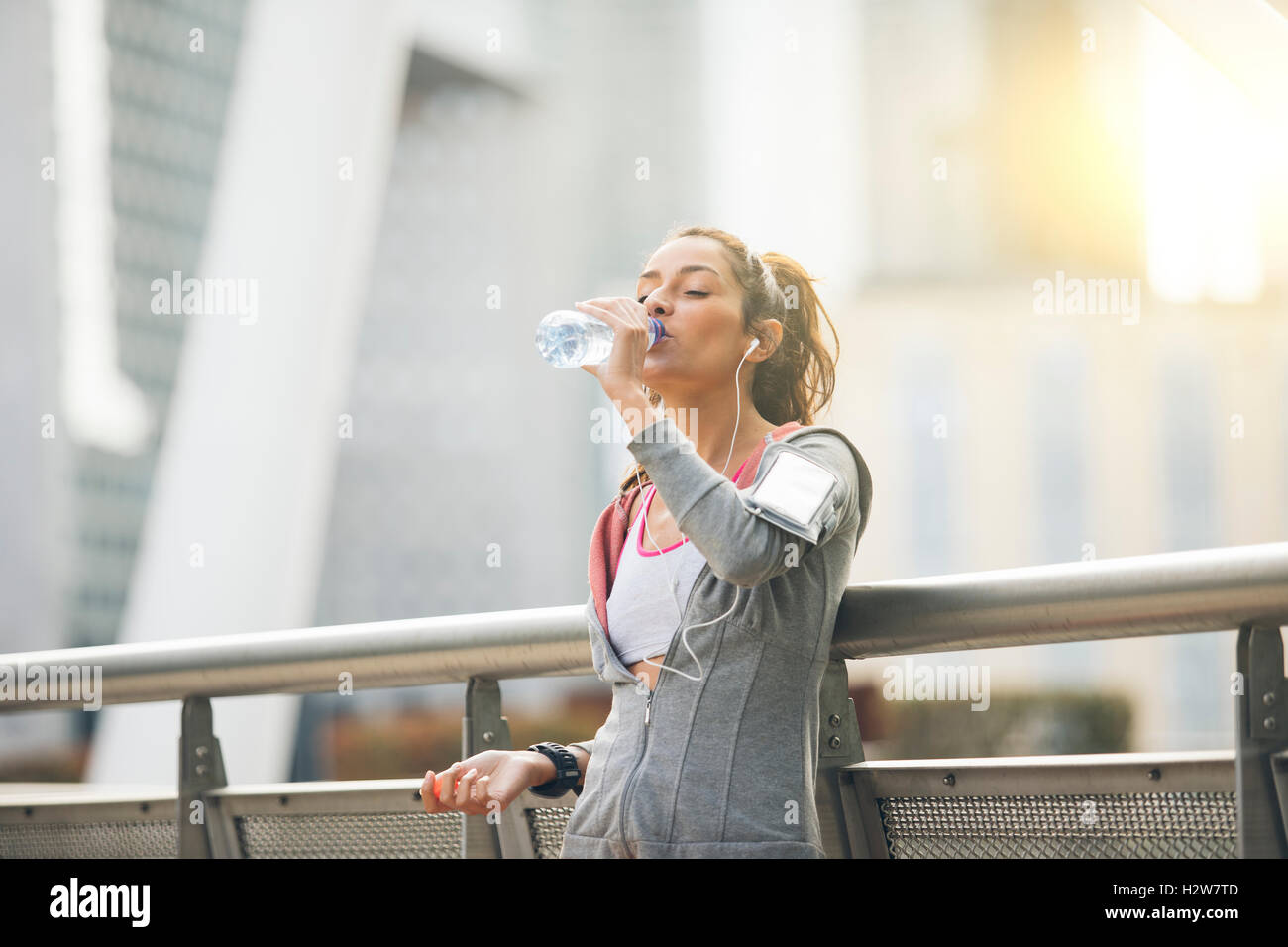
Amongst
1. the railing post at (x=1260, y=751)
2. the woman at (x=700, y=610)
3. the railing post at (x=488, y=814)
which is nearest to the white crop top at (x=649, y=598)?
the woman at (x=700, y=610)

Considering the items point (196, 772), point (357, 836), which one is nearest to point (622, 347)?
point (357, 836)

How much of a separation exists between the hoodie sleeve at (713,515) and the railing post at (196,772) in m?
1.34

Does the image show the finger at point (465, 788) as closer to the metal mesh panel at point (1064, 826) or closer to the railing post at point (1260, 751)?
the metal mesh panel at point (1064, 826)

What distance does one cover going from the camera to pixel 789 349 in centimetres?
241

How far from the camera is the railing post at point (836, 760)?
212cm

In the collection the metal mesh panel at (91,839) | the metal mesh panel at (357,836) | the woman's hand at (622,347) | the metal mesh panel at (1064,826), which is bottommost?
the metal mesh panel at (91,839)

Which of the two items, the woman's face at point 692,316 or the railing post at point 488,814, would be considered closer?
the woman's face at point 692,316

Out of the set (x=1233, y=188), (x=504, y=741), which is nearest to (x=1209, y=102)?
(x=504, y=741)

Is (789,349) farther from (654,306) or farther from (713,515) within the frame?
(713,515)

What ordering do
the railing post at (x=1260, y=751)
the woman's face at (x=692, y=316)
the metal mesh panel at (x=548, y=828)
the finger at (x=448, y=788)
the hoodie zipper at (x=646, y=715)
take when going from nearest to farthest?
the railing post at (x=1260, y=751) → the hoodie zipper at (x=646, y=715) → the finger at (x=448, y=788) → the woman's face at (x=692, y=316) → the metal mesh panel at (x=548, y=828)

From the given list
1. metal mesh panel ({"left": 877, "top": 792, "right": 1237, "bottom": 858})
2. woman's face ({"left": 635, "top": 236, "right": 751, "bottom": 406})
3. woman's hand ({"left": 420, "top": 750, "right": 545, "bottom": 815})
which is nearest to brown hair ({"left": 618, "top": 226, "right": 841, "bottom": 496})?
woman's face ({"left": 635, "top": 236, "right": 751, "bottom": 406})

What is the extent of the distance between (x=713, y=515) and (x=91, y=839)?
1.78 m

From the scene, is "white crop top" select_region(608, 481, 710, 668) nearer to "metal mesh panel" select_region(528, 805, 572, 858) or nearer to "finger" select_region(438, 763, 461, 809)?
"finger" select_region(438, 763, 461, 809)
